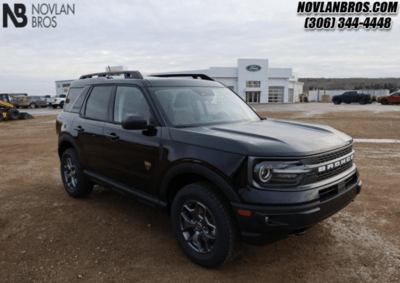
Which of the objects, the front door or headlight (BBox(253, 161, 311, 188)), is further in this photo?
the front door

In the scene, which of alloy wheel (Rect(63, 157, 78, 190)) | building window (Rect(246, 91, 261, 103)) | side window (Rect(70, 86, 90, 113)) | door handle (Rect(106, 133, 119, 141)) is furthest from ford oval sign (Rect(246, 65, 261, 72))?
door handle (Rect(106, 133, 119, 141))

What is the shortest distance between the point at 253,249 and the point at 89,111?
3.14 metres

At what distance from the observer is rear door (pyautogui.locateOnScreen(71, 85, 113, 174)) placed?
4504 mm

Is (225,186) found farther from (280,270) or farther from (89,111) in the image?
(89,111)

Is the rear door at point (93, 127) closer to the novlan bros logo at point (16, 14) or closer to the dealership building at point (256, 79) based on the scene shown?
the novlan bros logo at point (16, 14)

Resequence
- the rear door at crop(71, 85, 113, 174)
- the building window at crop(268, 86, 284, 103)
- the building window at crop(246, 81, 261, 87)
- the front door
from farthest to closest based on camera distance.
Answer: the building window at crop(268, 86, 284, 103) < the building window at crop(246, 81, 261, 87) < the rear door at crop(71, 85, 113, 174) < the front door

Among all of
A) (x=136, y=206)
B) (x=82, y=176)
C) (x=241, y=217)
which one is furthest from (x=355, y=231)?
(x=82, y=176)

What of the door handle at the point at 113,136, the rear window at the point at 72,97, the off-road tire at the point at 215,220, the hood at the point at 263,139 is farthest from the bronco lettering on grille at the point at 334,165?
the rear window at the point at 72,97

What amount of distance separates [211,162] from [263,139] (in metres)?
0.54

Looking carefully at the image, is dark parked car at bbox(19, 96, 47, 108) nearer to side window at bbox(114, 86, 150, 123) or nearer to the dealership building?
the dealership building

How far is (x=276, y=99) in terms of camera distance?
6425 centimetres

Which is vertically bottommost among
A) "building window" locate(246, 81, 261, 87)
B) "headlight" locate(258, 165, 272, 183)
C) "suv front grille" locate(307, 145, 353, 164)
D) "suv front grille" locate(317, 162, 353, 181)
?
"suv front grille" locate(317, 162, 353, 181)

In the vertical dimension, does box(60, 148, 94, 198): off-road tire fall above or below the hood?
below

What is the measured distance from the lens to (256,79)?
6191 centimetres
